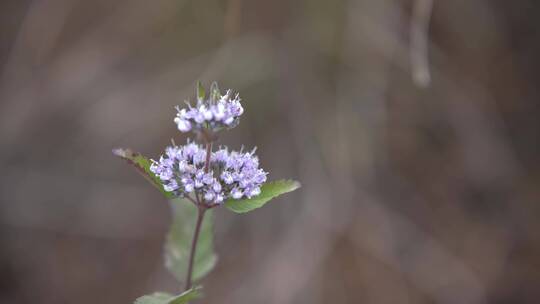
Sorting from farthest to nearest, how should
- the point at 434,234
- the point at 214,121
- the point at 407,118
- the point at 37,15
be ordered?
the point at 407,118 → the point at 434,234 → the point at 37,15 → the point at 214,121

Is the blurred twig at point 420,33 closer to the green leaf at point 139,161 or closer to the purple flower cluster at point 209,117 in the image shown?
the purple flower cluster at point 209,117

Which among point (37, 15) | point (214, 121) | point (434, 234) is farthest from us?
point (434, 234)

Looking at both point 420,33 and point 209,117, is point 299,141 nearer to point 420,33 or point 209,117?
point 420,33

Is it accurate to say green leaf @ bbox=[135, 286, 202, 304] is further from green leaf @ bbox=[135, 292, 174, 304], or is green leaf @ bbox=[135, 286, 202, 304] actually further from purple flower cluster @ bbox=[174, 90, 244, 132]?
purple flower cluster @ bbox=[174, 90, 244, 132]

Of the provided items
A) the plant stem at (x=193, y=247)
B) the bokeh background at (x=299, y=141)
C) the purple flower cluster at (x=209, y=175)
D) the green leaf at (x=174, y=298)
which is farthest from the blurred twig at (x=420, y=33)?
the green leaf at (x=174, y=298)

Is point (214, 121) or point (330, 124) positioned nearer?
point (214, 121)

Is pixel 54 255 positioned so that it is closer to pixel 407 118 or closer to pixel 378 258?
pixel 378 258

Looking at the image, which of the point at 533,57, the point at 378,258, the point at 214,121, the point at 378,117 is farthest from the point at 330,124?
the point at 214,121
